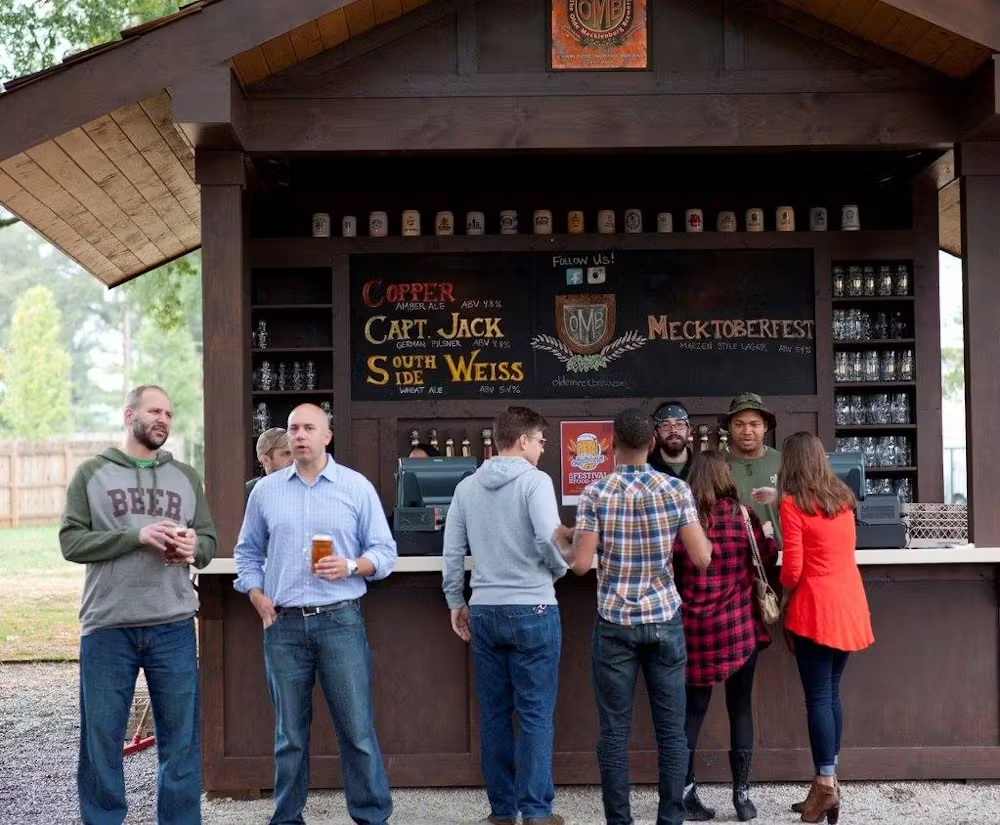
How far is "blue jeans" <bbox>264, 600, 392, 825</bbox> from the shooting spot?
4.63 meters

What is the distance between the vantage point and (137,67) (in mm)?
5477

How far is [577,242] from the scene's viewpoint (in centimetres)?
795

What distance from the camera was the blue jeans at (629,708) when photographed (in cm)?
457

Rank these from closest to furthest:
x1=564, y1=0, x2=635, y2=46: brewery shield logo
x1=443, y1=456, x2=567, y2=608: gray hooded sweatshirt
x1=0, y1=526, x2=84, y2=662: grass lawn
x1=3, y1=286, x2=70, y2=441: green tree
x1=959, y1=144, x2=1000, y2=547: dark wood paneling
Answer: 1. x1=443, y1=456, x2=567, y2=608: gray hooded sweatshirt
2. x1=959, y1=144, x2=1000, y2=547: dark wood paneling
3. x1=564, y1=0, x2=635, y2=46: brewery shield logo
4. x1=0, y1=526, x2=84, y2=662: grass lawn
5. x1=3, y1=286, x2=70, y2=441: green tree

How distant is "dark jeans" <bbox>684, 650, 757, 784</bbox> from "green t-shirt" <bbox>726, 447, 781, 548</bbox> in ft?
3.37

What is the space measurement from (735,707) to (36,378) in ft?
112

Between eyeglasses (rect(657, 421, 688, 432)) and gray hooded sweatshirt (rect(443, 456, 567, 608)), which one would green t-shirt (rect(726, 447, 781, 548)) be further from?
gray hooded sweatshirt (rect(443, 456, 567, 608))

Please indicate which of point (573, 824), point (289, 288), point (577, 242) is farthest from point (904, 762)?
point (289, 288)

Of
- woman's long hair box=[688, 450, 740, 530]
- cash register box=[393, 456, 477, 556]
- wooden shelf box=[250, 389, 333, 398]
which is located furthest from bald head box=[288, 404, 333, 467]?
wooden shelf box=[250, 389, 333, 398]

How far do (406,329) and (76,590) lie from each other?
9513 mm

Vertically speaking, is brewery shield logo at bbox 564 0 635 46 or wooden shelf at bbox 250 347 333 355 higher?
brewery shield logo at bbox 564 0 635 46

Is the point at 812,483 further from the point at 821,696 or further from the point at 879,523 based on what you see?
the point at 879,523

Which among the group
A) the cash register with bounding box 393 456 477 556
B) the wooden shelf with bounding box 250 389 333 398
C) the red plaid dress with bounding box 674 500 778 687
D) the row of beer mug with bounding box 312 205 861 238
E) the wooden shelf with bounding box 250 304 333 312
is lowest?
the red plaid dress with bounding box 674 500 778 687

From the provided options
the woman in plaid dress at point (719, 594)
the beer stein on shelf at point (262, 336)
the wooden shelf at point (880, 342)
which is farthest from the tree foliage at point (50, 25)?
the woman in plaid dress at point (719, 594)
